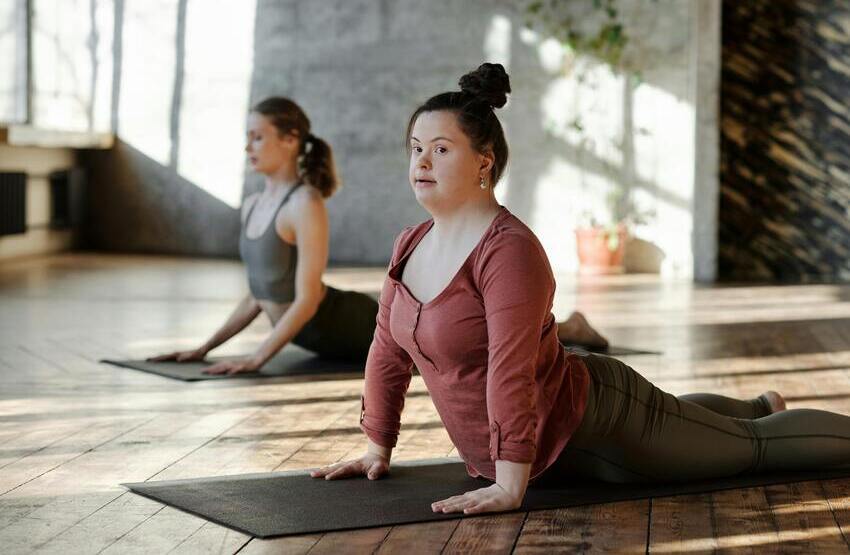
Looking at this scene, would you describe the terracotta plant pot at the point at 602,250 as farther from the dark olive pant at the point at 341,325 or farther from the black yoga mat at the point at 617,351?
the dark olive pant at the point at 341,325

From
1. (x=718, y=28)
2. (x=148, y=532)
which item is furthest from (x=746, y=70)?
(x=148, y=532)

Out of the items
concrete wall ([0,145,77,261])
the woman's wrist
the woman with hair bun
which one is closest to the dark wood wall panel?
concrete wall ([0,145,77,261])

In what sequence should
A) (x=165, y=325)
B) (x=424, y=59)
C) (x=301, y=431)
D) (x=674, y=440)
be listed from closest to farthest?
1. (x=674, y=440)
2. (x=301, y=431)
3. (x=165, y=325)
4. (x=424, y=59)

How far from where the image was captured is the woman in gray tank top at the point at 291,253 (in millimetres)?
4504

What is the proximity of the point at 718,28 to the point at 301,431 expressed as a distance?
254 inches

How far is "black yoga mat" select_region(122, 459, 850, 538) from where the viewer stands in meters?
2.47

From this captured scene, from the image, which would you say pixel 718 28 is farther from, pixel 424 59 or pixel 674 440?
pixel 674 440

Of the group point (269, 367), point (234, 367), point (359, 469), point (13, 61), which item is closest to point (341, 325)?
point (269, 367)

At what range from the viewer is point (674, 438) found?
8.87 feet

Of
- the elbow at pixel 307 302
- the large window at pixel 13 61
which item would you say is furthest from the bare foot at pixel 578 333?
the large window at pixel 13 61

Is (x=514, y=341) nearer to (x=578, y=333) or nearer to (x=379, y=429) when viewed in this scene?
(x=379, y=429)

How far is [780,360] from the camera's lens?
5113 millimetres

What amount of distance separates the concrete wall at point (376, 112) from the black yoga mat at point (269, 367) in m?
5.07

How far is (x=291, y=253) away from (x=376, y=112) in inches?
241
